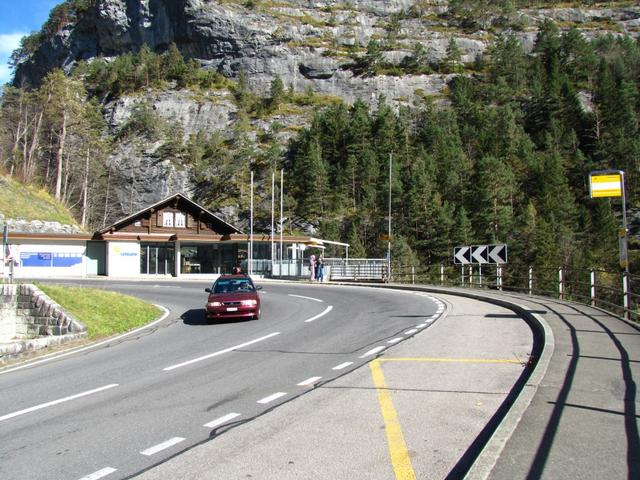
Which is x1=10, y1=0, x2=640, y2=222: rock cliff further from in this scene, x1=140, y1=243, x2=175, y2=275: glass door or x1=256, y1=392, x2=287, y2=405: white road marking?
x1=256, y1=392, x2=287, y2=405: white road marking

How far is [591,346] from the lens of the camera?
343 inches

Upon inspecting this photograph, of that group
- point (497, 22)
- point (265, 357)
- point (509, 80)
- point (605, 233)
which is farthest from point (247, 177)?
point (497, 22)

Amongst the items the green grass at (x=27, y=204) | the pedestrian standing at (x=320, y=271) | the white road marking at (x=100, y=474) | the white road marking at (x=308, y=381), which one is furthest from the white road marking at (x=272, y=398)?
the green grass at (x=27, y=204)

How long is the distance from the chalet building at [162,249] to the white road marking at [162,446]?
36748 millimetres

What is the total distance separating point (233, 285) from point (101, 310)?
4091mm

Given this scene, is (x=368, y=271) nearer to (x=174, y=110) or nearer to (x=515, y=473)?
(x=515, y=473)

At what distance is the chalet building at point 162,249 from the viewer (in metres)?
41.6

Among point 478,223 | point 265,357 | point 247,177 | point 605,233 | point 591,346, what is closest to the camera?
point 591,346

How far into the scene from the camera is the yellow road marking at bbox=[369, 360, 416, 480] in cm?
430

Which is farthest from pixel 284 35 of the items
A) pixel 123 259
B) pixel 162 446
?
pixel 162 446

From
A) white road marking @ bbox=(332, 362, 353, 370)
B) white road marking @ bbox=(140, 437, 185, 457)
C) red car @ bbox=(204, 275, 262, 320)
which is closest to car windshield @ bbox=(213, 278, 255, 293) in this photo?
red car @ bbox=(204, 275, 262, 320)

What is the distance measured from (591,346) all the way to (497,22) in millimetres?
154916

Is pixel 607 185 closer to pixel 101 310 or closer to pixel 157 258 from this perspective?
pixel 101 310

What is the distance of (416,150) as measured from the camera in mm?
89625
